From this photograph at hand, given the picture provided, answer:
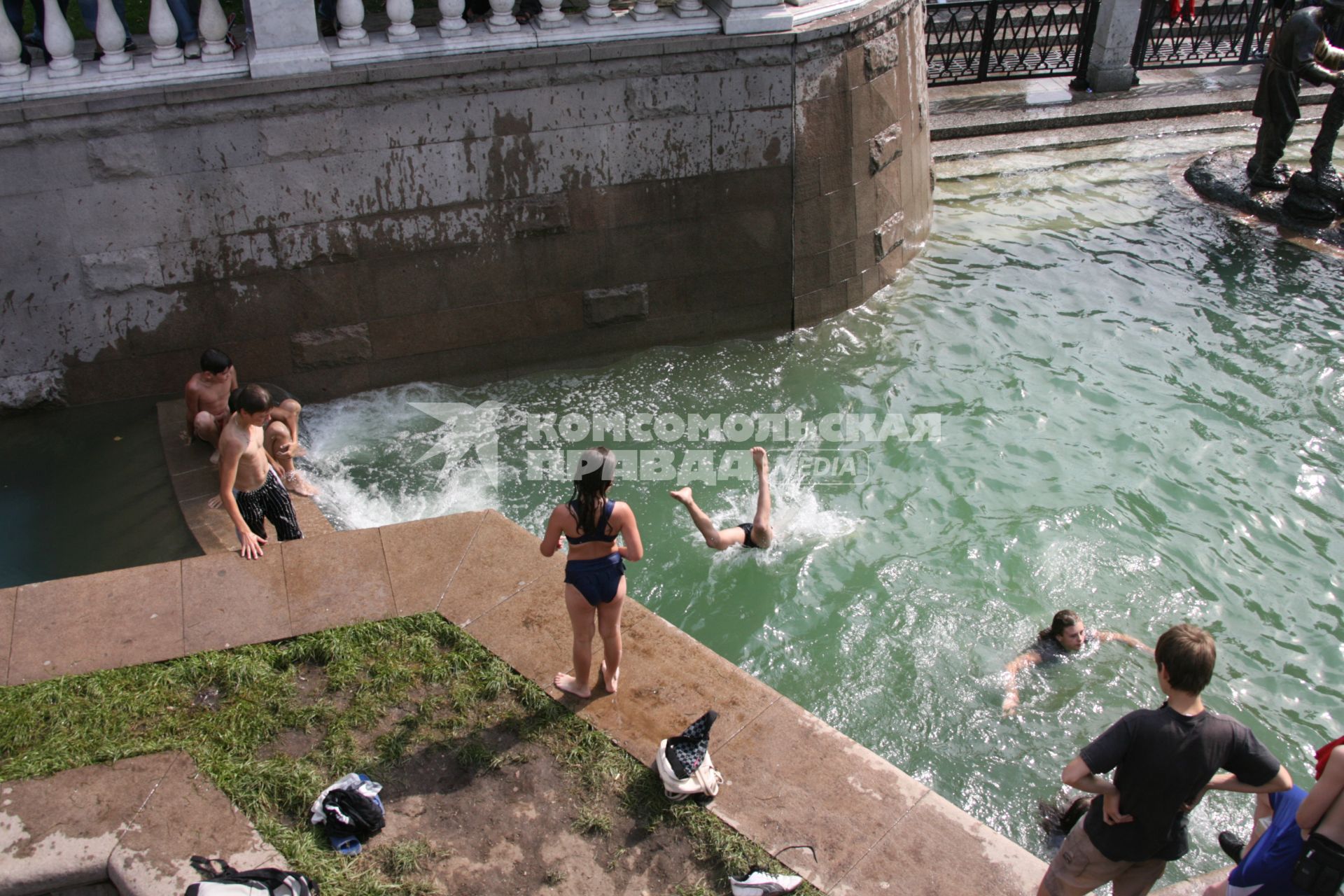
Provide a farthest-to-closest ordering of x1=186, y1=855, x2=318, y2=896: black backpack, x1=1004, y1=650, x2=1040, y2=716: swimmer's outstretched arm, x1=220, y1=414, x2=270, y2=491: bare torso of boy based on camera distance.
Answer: x1=1004, y1=650, x2=1040, y2=716: swimmer's outstretched arm
x1=220, y1=414, x2=270, y2=491: bare torso of boy
x1=186, y1=855, x2=318, y2=896: black backpack

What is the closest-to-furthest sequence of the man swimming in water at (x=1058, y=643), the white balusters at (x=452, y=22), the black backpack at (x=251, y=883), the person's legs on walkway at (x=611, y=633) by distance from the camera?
the black backpack at (x=251, y=883)
the person's legs on walkway at (x=611, y=633)
the man swimming in water at (x=1058, y=643)
the white balusters at (x=452, y=22)

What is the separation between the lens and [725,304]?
10.5 metres

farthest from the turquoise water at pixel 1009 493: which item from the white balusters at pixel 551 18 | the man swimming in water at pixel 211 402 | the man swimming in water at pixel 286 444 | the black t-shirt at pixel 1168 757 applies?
the white balusters at pixel 551 18

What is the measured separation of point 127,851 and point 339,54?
6.35 meters

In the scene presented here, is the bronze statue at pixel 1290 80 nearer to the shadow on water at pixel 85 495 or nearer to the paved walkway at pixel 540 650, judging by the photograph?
the paved walkway at pixel 540 650

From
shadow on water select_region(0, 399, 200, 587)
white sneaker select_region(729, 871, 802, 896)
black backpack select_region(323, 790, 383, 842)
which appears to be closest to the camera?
white sneaker select_region(729, 871, 802, 896)

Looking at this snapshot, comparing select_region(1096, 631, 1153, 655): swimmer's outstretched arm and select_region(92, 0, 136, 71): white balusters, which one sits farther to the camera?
select_region(92, 0, 136, 71): white balusters

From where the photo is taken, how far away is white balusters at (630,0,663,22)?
9.05 metres

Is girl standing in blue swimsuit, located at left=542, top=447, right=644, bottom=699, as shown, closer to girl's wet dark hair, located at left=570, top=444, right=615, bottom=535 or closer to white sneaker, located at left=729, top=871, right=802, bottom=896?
girl's wet dark hair, located at left=570, top=444, right=615, bottom=535

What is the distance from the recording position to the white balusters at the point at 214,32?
819 cm

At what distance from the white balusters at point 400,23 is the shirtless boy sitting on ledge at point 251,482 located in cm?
371

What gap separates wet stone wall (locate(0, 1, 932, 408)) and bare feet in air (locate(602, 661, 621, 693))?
5.03m

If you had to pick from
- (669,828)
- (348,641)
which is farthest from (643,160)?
(669,828)

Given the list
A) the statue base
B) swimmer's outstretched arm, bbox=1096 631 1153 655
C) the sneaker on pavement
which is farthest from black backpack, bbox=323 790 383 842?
the statue base
